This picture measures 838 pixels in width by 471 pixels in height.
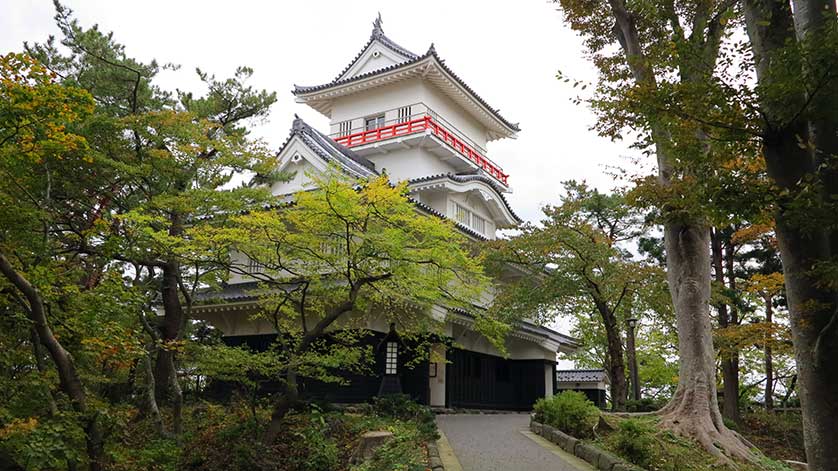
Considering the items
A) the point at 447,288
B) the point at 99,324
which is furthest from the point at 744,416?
the point at 99,324

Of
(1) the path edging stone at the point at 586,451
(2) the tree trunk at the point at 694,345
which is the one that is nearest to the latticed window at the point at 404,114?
(2) the tree trunk at the point at 694,345

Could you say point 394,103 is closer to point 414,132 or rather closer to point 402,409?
point 414,132

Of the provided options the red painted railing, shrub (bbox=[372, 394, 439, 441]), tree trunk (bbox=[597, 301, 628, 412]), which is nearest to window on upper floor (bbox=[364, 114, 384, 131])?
the red painted railing

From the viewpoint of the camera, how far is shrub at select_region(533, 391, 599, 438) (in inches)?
439

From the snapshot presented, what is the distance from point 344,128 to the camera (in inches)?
1016

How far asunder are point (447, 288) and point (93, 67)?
10640 millimetres

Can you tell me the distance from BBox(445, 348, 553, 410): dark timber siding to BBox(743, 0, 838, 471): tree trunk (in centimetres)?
1270

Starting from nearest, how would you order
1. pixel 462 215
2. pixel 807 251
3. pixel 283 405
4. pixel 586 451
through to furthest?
pixel 807 251
pixel 586 451
pixel 283 405
pixel 462 215

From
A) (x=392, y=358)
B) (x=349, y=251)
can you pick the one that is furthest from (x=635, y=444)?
(x=392, y=358)

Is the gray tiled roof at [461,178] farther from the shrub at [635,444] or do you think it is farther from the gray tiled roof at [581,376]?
the gray tiled roof at [581,376]

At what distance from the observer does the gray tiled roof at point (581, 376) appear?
3322 centimetres

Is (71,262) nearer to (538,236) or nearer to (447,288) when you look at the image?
(447,288)

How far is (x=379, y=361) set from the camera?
1653cm

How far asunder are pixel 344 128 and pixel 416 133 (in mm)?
4387
